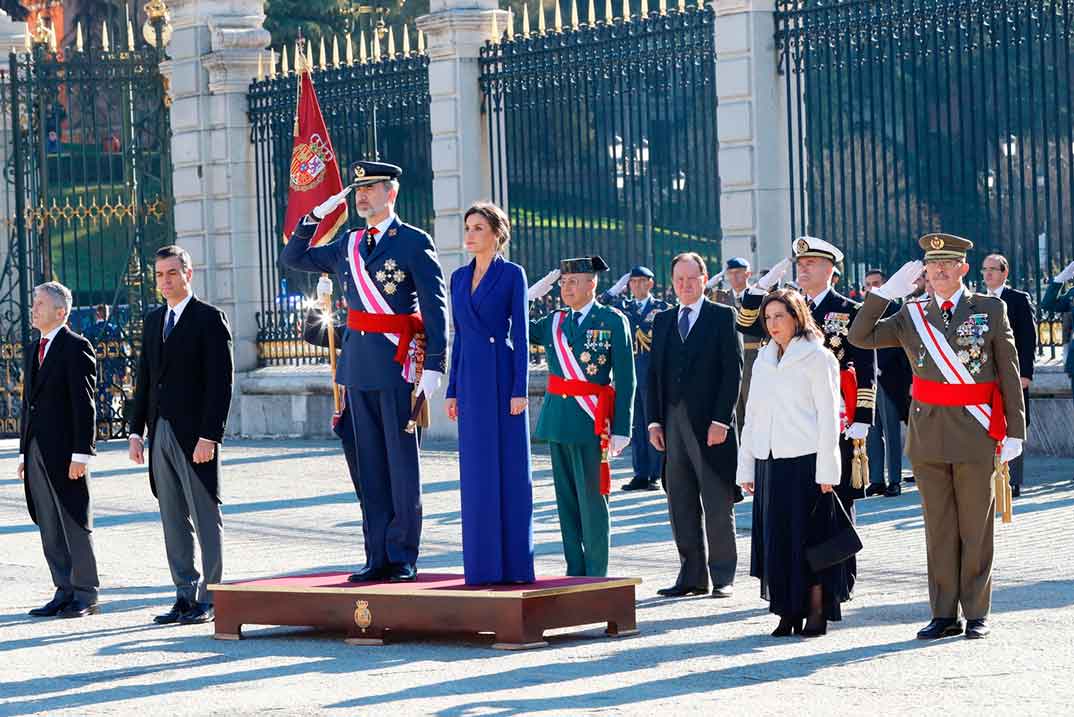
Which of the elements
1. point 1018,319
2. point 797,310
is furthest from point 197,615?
point 1018,319

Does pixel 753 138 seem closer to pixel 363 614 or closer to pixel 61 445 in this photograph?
pixel 61 445

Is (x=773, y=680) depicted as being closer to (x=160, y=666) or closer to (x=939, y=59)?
(x=160, y=666)

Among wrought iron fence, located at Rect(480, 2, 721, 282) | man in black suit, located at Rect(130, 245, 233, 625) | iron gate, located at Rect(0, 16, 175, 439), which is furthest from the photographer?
iron gate, located at Rect(0, 16, 175, 439)

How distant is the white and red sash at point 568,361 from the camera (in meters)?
10.1

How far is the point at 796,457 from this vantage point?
8742mm

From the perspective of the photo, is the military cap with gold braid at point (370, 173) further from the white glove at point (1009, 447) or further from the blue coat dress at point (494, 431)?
the white glove at point (1009, 447)

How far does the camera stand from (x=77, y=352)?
10.3 meters

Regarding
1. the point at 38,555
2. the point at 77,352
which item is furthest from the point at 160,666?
the point at 38,555

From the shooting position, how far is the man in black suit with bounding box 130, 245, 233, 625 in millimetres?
9766

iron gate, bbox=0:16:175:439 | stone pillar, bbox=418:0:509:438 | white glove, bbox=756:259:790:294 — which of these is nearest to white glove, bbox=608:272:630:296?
stone pillar, bbox=418:0:509:438

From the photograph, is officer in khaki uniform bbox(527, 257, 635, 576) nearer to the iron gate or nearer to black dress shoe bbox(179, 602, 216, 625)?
black dress shoe bbox(179, 602, 216, 625)

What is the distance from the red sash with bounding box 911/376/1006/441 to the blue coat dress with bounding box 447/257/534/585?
1.67 metres

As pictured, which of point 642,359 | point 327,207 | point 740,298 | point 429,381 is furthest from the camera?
point 642,359

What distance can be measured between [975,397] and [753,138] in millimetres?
8248
